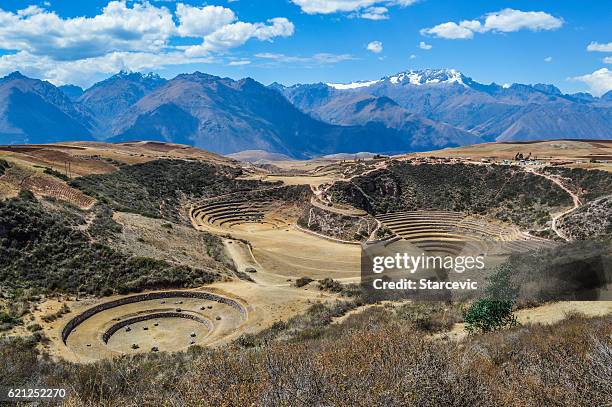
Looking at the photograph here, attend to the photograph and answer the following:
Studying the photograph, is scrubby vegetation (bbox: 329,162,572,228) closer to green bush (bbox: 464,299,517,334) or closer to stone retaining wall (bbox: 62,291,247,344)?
stone retaining wall (bbox: 62,291,247,344)

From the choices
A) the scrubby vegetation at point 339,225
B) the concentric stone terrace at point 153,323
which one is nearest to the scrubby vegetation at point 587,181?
the scrubby vegetation at point 339,225

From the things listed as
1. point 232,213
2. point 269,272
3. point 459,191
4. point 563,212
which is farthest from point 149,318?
point 459,191

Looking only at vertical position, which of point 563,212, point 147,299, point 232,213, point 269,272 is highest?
point 563,212

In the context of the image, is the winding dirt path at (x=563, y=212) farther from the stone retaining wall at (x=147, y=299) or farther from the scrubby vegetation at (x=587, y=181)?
the stone retaining wall at (x=147, y=299)

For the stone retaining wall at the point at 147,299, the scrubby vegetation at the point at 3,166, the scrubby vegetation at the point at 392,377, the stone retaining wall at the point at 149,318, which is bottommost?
the stone retaining wall at the point at 149,318

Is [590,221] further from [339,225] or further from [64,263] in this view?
[64,263]

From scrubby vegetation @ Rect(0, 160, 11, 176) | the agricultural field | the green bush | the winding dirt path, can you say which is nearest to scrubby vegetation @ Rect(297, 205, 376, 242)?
the agricultural field
